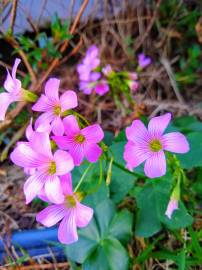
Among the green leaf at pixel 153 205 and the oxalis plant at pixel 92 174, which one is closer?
the oxalis plant at pixel 92 174

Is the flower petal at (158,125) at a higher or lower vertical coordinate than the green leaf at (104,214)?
higher

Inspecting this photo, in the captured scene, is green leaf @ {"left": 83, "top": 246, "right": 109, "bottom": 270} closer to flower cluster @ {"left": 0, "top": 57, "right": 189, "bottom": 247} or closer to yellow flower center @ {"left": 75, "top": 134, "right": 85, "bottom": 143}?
flower cluster @ {"left": 0, "top": 57, "right": 189, "bottom": 247}

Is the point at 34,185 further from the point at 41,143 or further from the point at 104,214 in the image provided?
the point at 104,214

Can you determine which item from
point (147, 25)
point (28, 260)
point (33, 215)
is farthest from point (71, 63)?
point (28, 260)

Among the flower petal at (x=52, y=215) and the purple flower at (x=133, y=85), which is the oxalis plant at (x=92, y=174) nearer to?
the flower petal at (x=52, y=215)

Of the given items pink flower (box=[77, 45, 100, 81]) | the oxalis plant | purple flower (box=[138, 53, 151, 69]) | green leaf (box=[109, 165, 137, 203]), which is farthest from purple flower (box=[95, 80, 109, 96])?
green leaf (box=[109, 165, 137, 203])

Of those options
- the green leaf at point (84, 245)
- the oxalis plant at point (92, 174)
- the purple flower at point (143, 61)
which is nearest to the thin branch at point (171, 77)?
the purple flower at point (143, 61)
